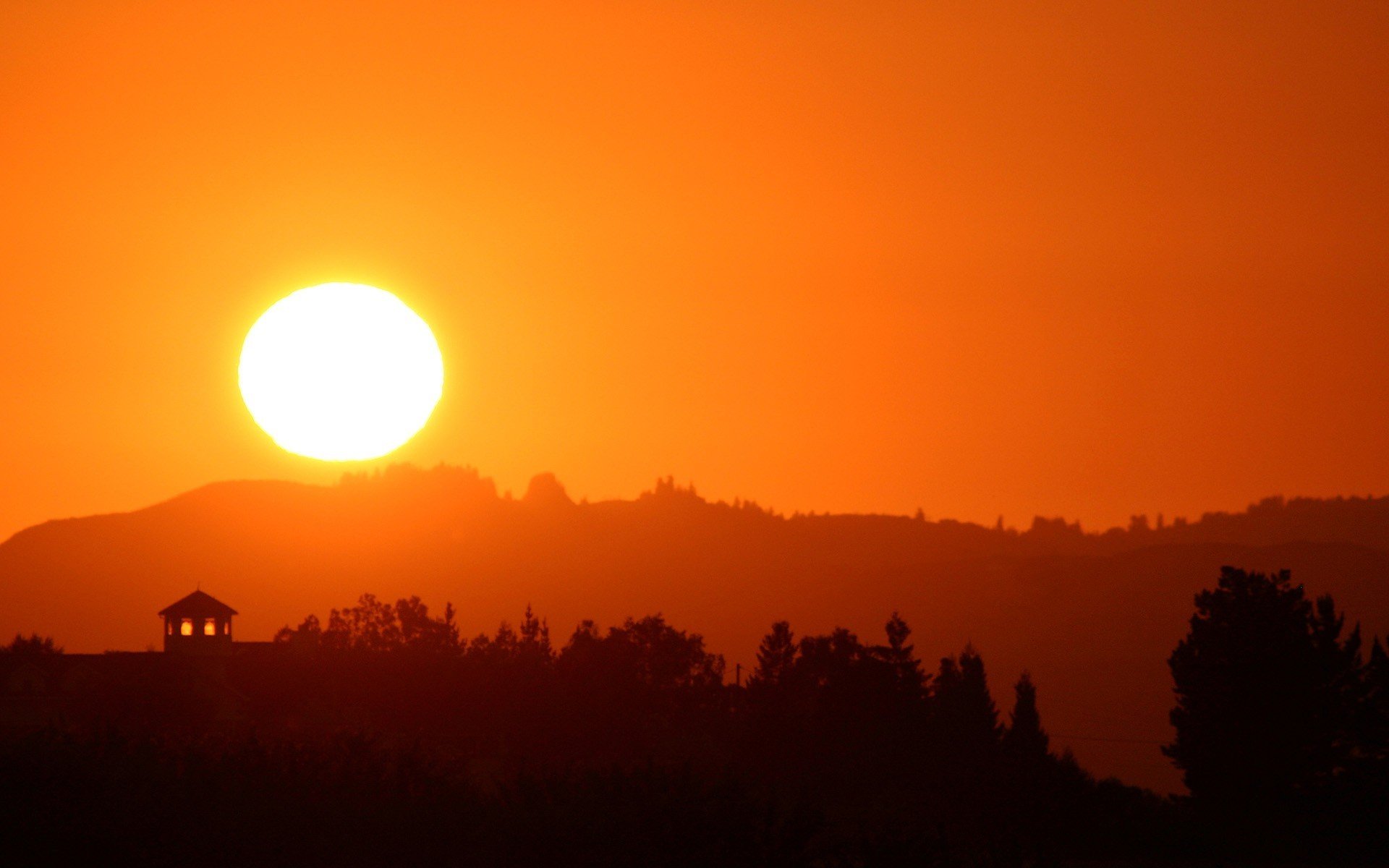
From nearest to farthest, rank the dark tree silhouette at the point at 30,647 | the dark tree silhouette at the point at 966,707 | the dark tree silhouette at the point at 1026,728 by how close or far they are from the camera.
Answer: the dark tree silhouette at the point at 30,647, the dark tree silhouette at the point at 966,707, the dark tree silhouette at the point at 1026,728

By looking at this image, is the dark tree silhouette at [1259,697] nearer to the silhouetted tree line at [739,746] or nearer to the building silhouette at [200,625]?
the silhouetted tree line at [739,746]

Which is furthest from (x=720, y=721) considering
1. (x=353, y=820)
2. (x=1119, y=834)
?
(x=353, y=820)

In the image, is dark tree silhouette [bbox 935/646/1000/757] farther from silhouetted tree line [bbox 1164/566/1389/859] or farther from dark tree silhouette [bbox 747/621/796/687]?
silhouetted tree line [bbox 1164/566/1389/859]

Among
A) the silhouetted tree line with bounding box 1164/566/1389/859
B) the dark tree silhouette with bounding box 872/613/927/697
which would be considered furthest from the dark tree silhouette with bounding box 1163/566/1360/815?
the dark tree silhouette with bounding box 872/613/927/697

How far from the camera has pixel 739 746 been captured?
80.5 meters

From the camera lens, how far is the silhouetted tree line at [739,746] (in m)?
31.5

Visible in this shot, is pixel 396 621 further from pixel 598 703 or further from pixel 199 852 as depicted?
pixel 199 852

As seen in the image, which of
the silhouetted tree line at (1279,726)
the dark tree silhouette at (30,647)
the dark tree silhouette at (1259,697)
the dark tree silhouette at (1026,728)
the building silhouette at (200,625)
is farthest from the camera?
the dark tree silhouette at (1026,728)

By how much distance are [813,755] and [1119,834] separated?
15.2 meters

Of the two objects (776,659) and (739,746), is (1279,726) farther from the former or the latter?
(776,659)

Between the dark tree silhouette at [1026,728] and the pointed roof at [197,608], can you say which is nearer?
the pointed roof at [197,608]

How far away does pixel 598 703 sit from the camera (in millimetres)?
77812

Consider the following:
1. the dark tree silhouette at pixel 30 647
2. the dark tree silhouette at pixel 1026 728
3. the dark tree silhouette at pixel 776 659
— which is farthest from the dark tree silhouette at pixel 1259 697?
the dark tree silhouette at pixel 30 647

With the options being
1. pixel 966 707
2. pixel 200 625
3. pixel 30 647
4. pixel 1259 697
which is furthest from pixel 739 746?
pixel 30 647
